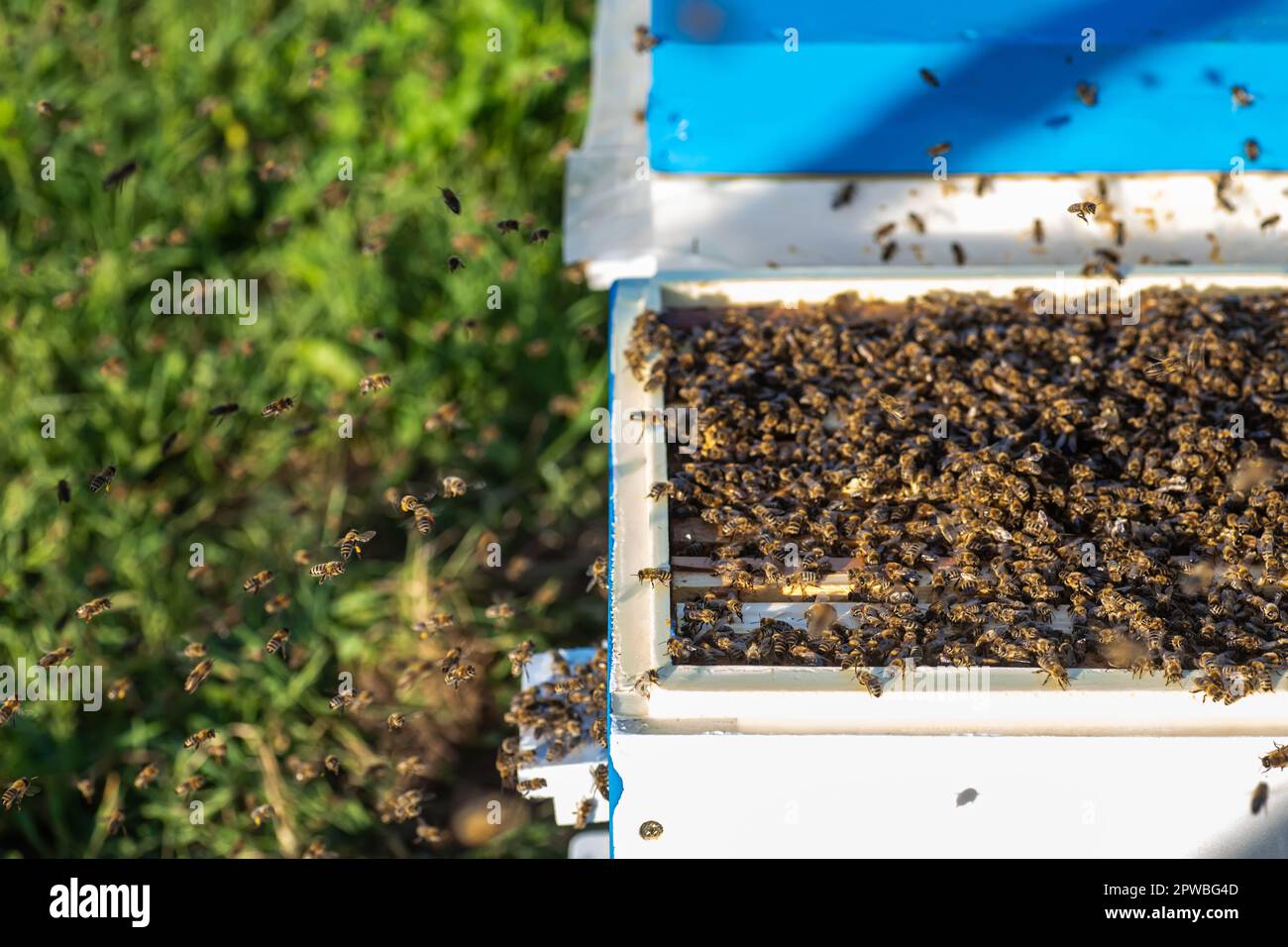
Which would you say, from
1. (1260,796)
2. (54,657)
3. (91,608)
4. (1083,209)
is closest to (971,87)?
(1083,209)

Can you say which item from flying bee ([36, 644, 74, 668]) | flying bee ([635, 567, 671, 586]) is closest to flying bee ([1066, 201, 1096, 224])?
flying bee ([635, 567, 671, 586])

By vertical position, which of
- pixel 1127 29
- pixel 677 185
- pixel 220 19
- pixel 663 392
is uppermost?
pixel 220 19

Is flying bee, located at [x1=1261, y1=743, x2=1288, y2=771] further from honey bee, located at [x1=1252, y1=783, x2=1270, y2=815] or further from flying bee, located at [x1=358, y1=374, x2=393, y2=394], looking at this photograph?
flying bee, located at [x1=358, y1=374, x2=393, y2=394]

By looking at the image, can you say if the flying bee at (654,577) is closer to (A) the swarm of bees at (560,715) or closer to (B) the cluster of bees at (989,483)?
(B) the cluster of bees at (989,483)

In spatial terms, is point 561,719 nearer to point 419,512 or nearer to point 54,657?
point 419,512

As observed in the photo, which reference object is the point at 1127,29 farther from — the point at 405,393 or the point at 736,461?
the point at 405,393

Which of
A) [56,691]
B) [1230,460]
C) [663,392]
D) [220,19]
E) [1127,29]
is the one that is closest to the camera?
[1230,460]

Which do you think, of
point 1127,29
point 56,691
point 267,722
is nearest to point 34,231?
point 56,691
